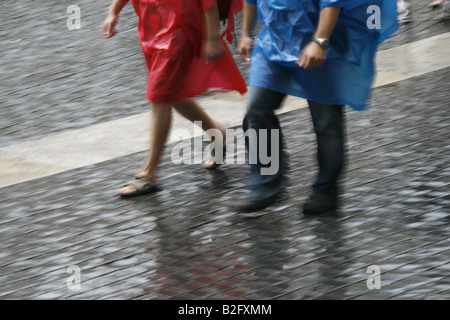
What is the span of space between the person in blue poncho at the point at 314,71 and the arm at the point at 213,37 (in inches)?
9.8

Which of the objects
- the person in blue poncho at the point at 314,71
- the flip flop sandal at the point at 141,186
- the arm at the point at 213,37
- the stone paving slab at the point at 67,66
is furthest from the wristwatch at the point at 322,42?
the stone paving slab at the point at 67,66

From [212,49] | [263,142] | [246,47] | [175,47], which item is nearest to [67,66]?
[175,47]

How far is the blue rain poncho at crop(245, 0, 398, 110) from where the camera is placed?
199 inches

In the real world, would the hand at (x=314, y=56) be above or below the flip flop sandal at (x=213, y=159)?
above

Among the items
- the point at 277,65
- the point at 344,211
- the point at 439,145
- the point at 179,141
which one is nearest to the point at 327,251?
the point at 344,211

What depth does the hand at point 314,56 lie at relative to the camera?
16.2 feet

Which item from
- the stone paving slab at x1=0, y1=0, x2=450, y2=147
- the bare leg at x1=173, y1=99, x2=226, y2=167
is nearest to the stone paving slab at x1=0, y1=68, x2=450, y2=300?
the bare leg at x1=173, y1=99, x2=226, y2=167

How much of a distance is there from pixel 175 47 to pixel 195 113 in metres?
0.61

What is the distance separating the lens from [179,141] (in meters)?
6.87

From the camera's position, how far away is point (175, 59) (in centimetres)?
576

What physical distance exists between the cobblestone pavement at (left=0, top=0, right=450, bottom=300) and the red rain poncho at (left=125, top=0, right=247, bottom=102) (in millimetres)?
637

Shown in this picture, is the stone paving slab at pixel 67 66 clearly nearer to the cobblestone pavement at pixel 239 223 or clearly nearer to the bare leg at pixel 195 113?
the cobblestone pavement at pixel 239 223

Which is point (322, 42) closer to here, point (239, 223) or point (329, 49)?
point (329, 49)

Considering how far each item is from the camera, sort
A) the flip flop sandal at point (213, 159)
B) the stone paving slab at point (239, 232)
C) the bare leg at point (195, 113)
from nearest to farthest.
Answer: the stone paving slab at point (239, 232), the bare leg at point (195, 113), the flip flop sandal at point (213, 159)
